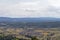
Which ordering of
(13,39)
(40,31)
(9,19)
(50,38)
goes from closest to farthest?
(13,39) < (50,38) < (40,31) < (9,19)

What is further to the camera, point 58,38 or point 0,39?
point 58,38

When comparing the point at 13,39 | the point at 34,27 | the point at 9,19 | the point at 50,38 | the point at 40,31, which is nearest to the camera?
the point at 13,39

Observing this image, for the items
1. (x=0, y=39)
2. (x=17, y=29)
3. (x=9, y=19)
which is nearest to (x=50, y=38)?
(x=0, y=39)

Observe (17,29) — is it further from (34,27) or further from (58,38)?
(58,38)

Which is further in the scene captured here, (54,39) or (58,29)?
(58,29)

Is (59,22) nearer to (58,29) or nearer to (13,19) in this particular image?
(58,29)

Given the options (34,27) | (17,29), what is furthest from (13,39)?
(34,27)

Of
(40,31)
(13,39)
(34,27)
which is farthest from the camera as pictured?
(34,27)

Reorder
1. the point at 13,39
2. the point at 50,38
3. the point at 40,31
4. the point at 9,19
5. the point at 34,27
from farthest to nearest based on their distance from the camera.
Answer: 1. the point at 9,19
2. the point at 34,27
3. the point at 40,31
4. the point at 50,38
5. the point at 13,39
